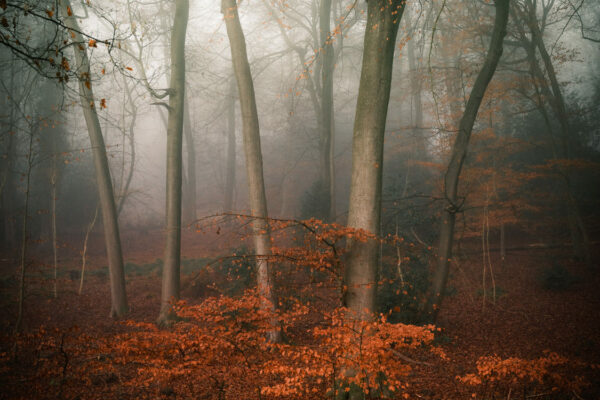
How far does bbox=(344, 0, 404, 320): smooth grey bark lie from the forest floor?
1.68 m

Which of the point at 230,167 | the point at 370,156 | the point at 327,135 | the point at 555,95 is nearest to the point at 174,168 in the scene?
the point at 370,156

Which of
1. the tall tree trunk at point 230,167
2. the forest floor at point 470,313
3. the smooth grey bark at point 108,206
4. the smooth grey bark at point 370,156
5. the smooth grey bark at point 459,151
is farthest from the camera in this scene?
the tall tree trunk at point 230,167

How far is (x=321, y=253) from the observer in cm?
381

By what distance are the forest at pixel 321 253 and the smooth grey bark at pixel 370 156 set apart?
23mm

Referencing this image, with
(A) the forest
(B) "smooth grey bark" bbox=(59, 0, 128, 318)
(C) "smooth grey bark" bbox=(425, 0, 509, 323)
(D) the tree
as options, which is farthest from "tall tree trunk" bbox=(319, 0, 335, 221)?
(B) "smooth grey bark" bbox=(59, 0, 128, 318)

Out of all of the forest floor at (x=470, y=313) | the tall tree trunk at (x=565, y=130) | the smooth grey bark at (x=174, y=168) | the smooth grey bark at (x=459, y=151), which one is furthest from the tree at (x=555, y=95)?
the smooth grey bark at (x=174, y=168)

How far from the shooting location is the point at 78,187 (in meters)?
18.3

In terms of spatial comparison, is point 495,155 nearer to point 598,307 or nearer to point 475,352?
point 598,307

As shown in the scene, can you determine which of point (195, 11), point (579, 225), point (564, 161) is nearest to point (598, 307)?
point (579, 225)

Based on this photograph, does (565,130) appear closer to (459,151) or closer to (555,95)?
(555,95)

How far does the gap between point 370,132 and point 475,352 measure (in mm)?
4636

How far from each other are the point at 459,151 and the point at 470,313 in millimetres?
4309

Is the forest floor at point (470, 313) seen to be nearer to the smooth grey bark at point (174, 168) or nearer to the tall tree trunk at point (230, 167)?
the smooth grey bark at point (174, 168)

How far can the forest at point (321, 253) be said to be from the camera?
3760mm
